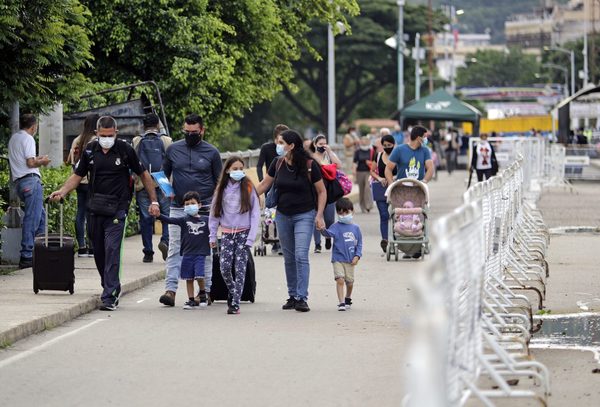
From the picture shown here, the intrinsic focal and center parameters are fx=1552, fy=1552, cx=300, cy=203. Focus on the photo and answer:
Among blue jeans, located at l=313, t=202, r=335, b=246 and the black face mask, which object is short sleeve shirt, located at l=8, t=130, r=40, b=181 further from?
blue jeans, located at l=313, t=202, r=335, b=246

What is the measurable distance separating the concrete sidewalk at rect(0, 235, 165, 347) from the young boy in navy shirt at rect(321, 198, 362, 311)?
2349mm

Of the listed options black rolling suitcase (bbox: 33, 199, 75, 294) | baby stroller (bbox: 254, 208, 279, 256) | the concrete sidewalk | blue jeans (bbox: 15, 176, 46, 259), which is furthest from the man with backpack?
black rolling suitcase (bbox: 33, 199, 75, 294)

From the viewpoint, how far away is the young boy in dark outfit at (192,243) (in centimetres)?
1472

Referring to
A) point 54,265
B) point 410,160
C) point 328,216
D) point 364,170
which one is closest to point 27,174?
point 54,265

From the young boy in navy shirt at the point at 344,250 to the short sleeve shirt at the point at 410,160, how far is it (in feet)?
18.9

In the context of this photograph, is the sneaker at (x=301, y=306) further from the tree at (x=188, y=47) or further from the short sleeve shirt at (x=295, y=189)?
the tree at (x=188, y=47)

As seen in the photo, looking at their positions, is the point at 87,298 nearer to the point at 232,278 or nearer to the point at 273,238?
the point at 232,278

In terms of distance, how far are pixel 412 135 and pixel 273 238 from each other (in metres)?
2.31

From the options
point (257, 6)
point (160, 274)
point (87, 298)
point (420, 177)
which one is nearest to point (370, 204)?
point (257, 6)

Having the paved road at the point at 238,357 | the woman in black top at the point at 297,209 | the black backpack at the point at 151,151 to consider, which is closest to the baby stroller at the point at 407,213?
the black backpack at the point at 151,151

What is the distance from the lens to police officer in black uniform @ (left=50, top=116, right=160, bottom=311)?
14.6 metres

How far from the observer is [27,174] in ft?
59.5

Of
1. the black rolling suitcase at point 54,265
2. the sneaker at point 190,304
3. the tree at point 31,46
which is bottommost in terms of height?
the sneaker at point 190,304

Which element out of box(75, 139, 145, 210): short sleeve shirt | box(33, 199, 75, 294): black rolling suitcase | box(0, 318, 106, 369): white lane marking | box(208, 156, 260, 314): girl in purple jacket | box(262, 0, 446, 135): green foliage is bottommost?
box(0, 318, 106, 369): white lane marking
